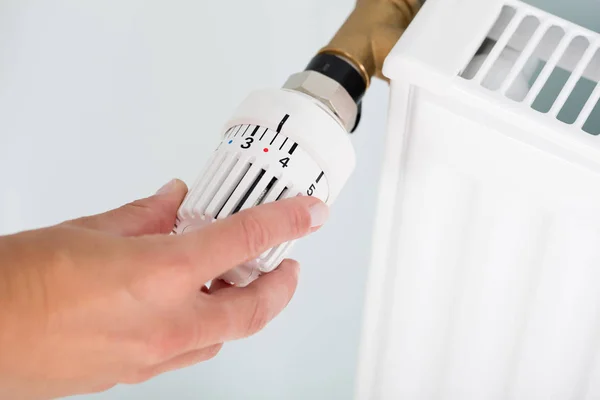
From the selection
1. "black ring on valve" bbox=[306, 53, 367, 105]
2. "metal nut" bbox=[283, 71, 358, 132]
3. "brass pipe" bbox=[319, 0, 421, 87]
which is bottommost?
"metal nut" bbox=[283, 71, 358, 132]

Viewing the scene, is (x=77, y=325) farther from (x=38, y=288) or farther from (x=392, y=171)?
(x=392, y=171)

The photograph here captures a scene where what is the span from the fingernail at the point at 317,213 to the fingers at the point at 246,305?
3 centimetres

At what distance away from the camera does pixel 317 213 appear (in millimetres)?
274

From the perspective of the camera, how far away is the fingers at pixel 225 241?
0.25m

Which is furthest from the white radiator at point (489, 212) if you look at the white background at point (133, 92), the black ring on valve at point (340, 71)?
the white background at point (133, 92)

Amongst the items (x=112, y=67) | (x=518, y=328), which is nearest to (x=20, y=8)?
(x=112, y=67)

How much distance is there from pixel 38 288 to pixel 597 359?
0.26 metres

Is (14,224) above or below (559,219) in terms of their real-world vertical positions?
below

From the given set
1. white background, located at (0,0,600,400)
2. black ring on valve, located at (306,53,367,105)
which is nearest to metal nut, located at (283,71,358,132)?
black ring on valve, located at (306,53,367,105)

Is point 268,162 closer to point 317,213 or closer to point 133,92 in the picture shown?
point 317,213

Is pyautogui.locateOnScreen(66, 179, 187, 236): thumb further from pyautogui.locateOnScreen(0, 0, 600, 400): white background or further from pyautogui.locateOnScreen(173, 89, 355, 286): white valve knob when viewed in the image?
pyautogui.locateOnScreen(0, 0, 600, 400): white background

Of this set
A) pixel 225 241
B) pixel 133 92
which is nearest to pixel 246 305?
pixel 225 241

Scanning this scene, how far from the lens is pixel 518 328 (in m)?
0.37

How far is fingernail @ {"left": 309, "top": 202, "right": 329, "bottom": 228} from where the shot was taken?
27 centimetres
